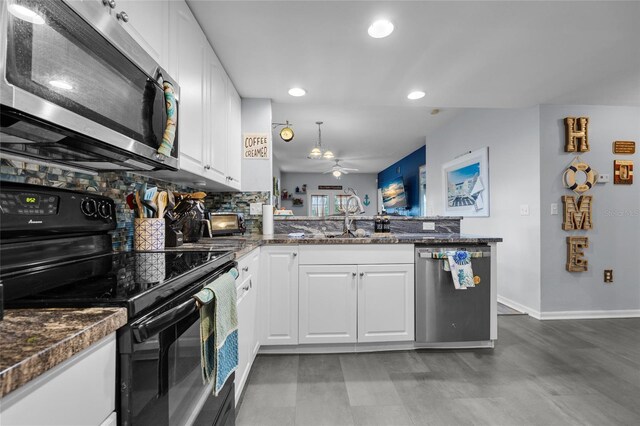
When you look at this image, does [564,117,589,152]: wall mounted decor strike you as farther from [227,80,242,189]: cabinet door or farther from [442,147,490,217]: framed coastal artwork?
[227,80,242,189]: cabinet door

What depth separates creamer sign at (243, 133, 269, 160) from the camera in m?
2.87

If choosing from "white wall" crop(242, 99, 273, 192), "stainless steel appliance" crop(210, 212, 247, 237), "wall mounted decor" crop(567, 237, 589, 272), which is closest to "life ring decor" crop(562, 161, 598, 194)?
"wall mounted decor" crop(567, 237, 589, 272)

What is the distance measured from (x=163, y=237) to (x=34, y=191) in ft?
1.97

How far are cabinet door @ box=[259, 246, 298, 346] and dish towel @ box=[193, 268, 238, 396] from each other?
1.06m

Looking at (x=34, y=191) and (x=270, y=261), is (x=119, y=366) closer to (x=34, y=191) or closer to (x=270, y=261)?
(x=34, y=191)

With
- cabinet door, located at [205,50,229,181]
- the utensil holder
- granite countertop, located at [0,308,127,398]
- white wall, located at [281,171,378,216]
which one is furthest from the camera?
white wall, located at [281,171,378,216]

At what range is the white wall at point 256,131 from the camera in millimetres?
2881

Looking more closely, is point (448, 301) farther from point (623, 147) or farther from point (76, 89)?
point (623, 147)

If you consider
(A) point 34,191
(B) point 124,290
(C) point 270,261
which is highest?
(A) point 34,191

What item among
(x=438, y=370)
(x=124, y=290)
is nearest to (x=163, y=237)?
(x=124, y=290)

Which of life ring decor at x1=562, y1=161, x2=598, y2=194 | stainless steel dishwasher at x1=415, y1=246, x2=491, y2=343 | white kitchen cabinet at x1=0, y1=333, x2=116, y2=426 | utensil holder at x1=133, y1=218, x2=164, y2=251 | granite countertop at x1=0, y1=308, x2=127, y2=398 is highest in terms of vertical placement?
life ring decor at x1=562, y1=161, x2=598, y2=194

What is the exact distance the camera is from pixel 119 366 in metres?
0.61

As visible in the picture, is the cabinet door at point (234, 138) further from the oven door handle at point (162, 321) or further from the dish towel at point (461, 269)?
the dish towel at point (461, 269)

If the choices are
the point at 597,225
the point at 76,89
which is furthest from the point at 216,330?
the point at 597,225
